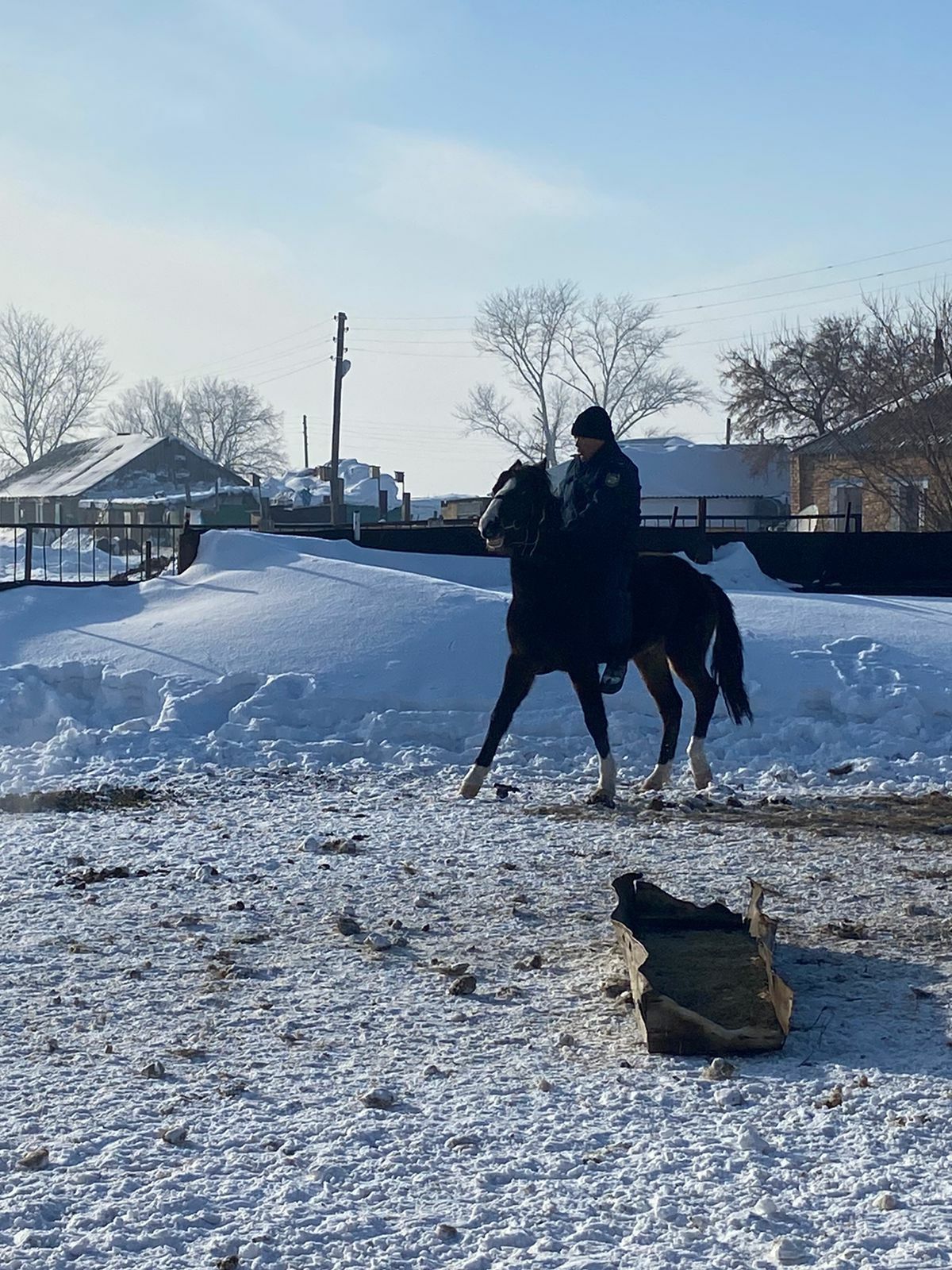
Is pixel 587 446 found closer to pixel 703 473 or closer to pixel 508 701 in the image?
pixel 508 701

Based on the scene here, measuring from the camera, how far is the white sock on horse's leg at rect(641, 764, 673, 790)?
857 centimetres

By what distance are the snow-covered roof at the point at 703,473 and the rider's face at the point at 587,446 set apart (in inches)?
2086

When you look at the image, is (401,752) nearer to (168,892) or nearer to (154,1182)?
(168,892)

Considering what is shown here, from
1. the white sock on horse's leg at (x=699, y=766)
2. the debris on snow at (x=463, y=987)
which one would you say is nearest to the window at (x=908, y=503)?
the white sock on horse's leg at (x=699, y=766)

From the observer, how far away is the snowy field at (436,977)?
9.85 ft

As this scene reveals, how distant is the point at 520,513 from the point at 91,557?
2341cm

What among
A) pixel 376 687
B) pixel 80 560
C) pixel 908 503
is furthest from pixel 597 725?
pixel 908 503

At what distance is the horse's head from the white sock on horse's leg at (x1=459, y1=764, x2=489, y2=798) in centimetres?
129

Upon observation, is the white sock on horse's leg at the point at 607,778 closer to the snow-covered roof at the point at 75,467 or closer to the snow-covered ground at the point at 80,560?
the snow-covered ground at the point at 80,560

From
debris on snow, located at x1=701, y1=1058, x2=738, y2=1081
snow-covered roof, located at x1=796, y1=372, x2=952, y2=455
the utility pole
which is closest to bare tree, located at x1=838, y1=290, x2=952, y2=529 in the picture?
snow-covered roof, located at x1=796, y1=372, x2=952, y2=455

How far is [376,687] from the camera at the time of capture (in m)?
10.6

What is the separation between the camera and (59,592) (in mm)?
14156

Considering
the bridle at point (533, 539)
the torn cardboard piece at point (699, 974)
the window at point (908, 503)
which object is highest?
the window at point (908, 503)

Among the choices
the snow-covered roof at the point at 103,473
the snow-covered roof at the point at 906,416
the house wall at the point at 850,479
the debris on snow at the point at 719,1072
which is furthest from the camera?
the snow-covered roof at the point at 103,473
